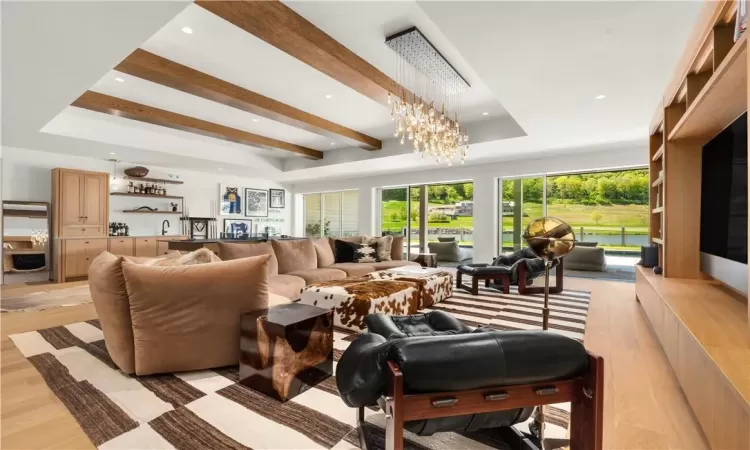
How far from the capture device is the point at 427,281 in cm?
393

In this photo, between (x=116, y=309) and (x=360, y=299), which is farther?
(x=360, y=299)

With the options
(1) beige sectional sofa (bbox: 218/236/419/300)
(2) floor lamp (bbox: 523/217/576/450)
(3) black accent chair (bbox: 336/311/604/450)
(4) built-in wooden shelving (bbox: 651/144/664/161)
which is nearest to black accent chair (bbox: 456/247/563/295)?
(1) beige sectional sofa (bbox: 218/236/419/300)

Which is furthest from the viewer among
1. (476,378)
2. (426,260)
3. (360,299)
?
(426,260)

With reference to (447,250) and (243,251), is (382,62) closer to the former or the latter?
(243,251)

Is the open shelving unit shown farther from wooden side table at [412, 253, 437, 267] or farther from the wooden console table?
wooden side table at [412, 253, 437, 267]

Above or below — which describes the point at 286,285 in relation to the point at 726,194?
below

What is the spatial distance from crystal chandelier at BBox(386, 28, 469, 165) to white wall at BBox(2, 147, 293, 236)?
6324 mm

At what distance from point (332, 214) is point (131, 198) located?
4980mm

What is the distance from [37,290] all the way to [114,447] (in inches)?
214

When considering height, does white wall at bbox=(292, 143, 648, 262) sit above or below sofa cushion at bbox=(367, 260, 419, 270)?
above

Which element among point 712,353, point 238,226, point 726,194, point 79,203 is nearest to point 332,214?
point 238,226

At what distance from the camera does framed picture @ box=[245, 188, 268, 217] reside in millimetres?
9320

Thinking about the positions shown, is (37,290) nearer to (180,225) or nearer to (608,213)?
(180,225)

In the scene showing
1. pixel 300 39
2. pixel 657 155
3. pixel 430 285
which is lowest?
pixel 430 285
